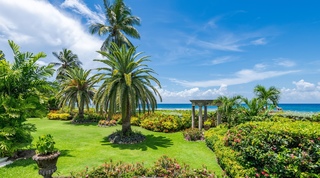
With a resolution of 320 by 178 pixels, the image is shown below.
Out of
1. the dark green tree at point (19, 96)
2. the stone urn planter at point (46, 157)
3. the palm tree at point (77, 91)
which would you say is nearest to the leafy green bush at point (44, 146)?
the stone urn planter at point (46, 157)

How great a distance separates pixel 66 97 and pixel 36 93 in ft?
36.8

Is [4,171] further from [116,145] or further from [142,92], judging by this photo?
[142,92]

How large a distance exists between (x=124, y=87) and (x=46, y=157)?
6373 mm

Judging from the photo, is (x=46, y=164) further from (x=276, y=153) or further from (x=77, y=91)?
Result: (x=77, y=91)

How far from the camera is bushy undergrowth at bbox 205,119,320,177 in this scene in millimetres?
5410

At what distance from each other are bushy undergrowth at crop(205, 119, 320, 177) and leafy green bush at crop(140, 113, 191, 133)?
28.7 ft

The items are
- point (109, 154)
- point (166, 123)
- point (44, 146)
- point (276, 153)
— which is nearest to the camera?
point (276, 153)

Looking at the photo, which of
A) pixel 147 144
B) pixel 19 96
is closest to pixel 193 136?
pixel 147 144

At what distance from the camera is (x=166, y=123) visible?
51.2ft

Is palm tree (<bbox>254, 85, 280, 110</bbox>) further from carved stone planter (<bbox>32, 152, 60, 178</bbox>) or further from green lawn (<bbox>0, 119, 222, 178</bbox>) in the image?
carved stone planter (<bbox>32, 152, 60, 178</bbox>)

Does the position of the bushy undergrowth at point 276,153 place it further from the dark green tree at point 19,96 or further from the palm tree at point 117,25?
the palm tree at point 117,25

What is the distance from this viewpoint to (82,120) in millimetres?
20469

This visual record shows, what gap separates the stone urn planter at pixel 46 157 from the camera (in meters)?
5.89

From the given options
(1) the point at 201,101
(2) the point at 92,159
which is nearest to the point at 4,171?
(2) the point at 92,159
